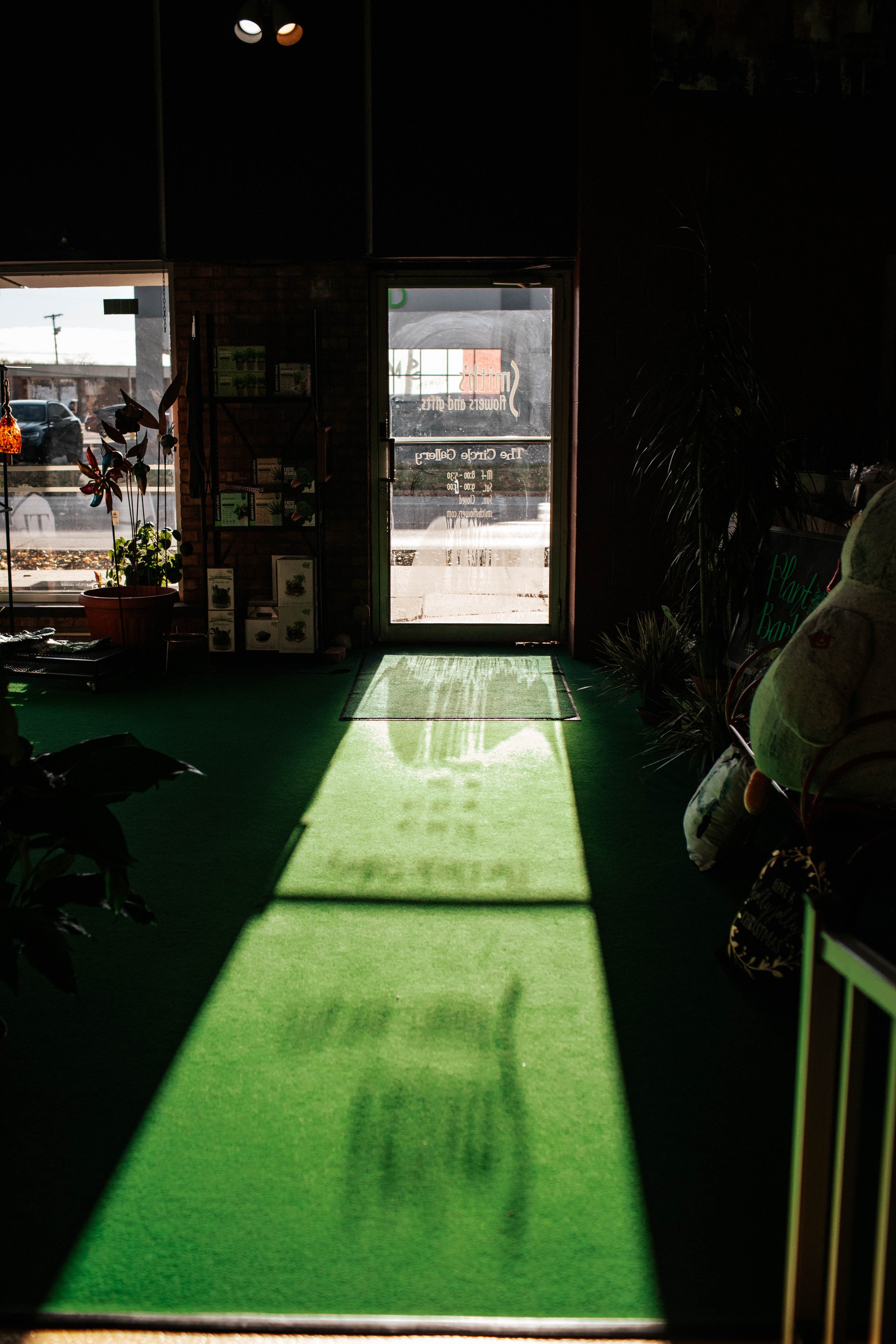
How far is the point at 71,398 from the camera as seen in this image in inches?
270

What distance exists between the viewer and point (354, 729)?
4.83 metres

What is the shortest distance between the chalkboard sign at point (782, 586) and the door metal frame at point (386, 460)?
2753mm

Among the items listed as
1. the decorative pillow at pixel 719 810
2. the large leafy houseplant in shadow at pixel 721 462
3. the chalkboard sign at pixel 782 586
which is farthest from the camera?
the large leafy houseplant in shadow at pixel 721 462

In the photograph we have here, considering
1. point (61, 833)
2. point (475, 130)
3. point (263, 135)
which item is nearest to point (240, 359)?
point (263, 135)

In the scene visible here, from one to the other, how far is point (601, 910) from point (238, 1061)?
3.76 feet

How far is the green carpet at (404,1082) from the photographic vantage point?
1623 millimetres

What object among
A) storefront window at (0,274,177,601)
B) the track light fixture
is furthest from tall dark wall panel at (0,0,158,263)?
the track light fixture

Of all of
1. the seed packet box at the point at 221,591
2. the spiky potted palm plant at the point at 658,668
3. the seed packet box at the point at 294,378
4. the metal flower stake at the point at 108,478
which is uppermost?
the seed packet box at the point at 294,378

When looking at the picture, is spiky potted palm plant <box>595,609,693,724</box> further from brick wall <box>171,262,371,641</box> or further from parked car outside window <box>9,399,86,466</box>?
parked car outside window <box>9,399,86,466</box>

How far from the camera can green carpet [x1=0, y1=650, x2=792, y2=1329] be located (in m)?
1.62

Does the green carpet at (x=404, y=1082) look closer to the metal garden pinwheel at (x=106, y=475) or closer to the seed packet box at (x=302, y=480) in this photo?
the metal garden pinwheel at (x=106, y=475)

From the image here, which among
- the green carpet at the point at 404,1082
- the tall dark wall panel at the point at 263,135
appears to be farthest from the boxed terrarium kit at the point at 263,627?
the green carpet at the point at 404,1082

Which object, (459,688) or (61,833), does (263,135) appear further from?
(61,833)

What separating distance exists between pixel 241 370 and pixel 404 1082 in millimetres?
4965
